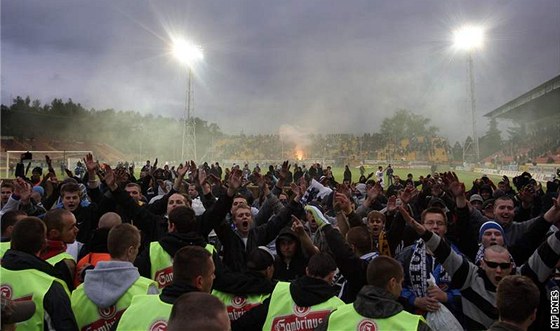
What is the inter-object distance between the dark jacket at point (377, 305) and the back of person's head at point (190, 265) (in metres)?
0.90

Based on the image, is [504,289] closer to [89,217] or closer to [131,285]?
[131,285]

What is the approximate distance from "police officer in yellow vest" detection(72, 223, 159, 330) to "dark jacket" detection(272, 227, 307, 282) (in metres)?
1.64

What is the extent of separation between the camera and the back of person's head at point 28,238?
335 cm

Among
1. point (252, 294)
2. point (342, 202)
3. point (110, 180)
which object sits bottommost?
point (252, 294)

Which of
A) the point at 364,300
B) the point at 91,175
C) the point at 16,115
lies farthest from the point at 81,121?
the point at 364,300

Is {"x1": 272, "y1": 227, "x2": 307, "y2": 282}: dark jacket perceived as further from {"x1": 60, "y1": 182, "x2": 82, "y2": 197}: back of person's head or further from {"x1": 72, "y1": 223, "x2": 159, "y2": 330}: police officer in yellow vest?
{"x1": 60, "y1": 182, "x2": 82, "y2": 197}: back of person's head

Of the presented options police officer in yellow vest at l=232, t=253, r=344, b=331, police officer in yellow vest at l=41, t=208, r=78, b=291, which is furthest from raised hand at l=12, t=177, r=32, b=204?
police officer in yellow vest at l=232, t=253, r=344, b=331

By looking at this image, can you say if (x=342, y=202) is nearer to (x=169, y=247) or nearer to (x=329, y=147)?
(x=169, y=247)

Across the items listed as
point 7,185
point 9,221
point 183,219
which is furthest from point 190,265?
point 7,185

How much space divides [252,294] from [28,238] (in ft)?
6.08

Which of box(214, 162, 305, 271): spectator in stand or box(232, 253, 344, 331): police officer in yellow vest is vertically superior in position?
box(214, 162, 305, 271): spectator in stand

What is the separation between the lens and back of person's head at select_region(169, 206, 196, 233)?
13.3 feet

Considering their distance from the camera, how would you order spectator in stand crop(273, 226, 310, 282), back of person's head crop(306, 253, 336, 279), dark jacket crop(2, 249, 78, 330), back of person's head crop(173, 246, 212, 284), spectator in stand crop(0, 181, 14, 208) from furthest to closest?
spectator in stand crop(0, 181, 14, 208)
spectator in stand crop(273, 226, 310, 282)
back of person's head crop(306, 253, 336, 279)
dark jacket crop(2, 249, 78, 330)
back of person's head crop(173, 246, 212, 284)

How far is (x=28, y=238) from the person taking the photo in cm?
336
